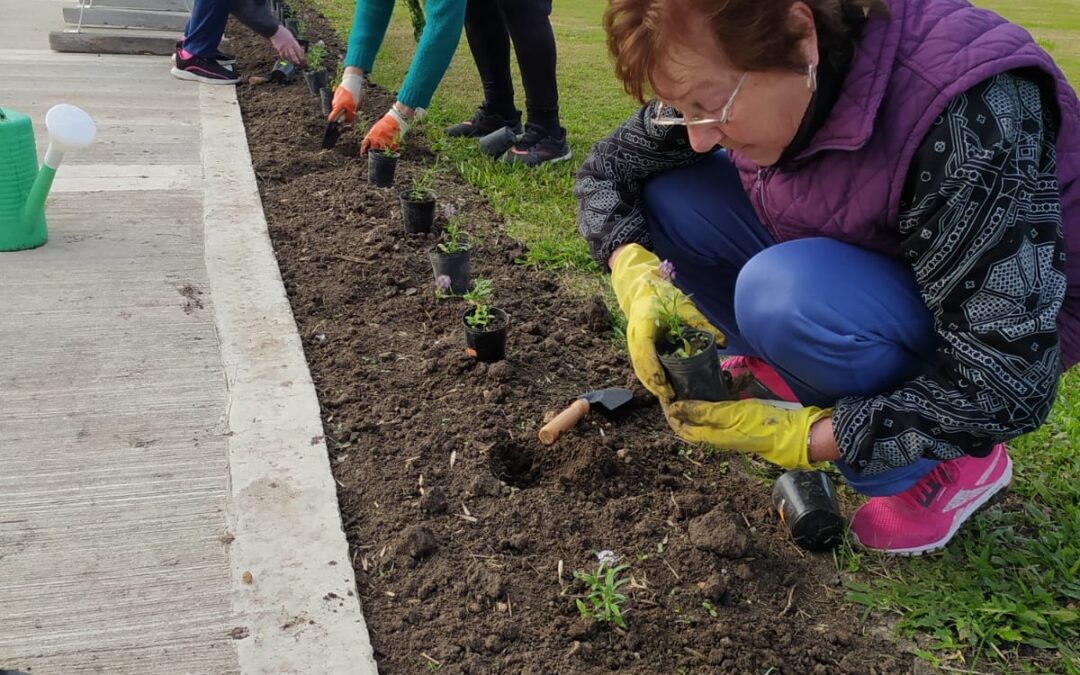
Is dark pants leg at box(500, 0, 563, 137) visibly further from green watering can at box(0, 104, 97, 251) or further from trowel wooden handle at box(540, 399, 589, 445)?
trowel wooden handle at box(540, 399, 589, 445)

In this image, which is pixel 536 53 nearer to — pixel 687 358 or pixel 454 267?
pixel 454 267

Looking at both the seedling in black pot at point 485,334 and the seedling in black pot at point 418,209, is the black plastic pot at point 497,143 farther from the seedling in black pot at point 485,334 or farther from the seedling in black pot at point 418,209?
the seedling in black pot at point 485,334

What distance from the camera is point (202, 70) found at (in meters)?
6.32

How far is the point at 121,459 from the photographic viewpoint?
2.35 meters

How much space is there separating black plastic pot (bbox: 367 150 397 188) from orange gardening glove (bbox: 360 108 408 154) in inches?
1.6

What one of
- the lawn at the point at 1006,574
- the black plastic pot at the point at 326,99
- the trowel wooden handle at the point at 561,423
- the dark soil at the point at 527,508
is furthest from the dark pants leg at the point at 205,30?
the trowel wooden handle at the point at 561,423

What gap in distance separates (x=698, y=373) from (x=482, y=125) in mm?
3483

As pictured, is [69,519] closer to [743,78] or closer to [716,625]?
[716,625]

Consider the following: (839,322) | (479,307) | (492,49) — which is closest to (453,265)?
(479,307)

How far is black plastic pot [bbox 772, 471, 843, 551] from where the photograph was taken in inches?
85.1

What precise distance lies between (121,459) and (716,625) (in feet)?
5.03

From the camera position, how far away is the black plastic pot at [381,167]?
13.8 ft

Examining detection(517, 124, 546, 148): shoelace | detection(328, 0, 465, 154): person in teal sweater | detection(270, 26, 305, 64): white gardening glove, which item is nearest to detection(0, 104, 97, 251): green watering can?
detection(328, 0, 465, 154): person in teal sweater

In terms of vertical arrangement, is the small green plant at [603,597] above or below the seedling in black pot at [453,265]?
above
